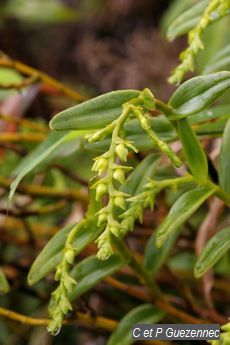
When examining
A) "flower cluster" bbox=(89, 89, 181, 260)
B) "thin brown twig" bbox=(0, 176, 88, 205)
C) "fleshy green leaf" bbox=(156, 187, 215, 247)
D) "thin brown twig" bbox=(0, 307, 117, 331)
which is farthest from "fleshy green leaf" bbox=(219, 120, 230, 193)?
"thin brown twig" bbox=(0, 176, 88, 205)

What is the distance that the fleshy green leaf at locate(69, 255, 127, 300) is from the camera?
2.23 ft

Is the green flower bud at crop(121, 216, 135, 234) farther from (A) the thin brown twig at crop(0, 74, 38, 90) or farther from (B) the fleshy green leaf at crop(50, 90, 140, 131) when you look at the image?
(A) the thin brown twig at crop(0, 74, 38, 90)

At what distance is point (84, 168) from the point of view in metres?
1.48

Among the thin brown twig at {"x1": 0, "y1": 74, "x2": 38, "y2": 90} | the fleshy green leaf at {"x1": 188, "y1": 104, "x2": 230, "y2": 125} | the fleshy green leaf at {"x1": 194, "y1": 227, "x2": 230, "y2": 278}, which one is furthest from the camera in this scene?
the thin brown twig at {"x1": 0, "y1": 74, "x2": 38, "y2": 90}

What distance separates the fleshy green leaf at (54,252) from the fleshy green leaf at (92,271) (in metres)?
0.05

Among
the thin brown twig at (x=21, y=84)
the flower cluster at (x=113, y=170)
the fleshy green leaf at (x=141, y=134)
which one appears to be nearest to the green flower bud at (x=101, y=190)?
the flower cluster at (x=113, y=170)

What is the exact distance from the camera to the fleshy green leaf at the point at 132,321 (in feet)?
2.35

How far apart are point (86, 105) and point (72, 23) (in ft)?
5.73

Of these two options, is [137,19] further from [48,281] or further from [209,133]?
[209,133]

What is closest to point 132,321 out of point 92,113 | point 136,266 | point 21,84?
point 136,266

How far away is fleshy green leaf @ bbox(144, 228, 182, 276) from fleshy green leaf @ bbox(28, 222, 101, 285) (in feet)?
0.36

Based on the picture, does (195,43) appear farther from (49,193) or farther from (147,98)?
(49,193)

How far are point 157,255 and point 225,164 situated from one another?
17 cm

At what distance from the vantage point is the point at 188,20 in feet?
2.53
